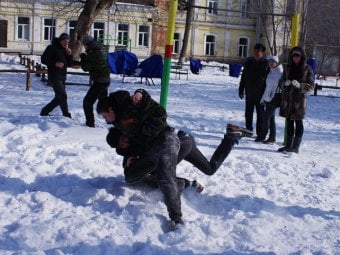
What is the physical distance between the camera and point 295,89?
811cm

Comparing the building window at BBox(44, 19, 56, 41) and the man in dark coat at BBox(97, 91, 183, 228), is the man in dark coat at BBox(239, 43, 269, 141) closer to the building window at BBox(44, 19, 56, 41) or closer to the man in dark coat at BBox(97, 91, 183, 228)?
the man in dark coat at BBox(97, 91, 183, 228)

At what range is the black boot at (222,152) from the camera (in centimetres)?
592

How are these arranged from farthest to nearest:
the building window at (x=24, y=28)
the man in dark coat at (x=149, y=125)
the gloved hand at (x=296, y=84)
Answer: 1. the building window at (x=24, y=28)
2. the gloved hand at (x=296, y=84)
3. the man in dark coat at (x=149, y=125)

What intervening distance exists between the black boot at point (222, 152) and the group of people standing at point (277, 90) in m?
2.31

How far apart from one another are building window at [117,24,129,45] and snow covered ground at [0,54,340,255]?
3692 cm

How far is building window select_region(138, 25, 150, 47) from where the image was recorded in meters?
45.8

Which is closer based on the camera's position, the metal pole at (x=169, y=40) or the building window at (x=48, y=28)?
the metal pole at (x=169, y=40)

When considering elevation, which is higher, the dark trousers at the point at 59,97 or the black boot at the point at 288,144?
the dark trousers at the point at 59,97

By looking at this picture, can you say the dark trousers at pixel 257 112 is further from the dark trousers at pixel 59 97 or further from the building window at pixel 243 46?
the building window at pixel 243 46

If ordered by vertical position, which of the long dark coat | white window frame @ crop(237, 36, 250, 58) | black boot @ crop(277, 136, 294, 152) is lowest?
black boot @ crop(277, 136, 294, 152)

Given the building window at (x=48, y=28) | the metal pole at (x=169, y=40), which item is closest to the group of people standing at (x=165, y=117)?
the metal pole at (x=169, y=40)

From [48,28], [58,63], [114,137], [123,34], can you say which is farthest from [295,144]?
[123,34]

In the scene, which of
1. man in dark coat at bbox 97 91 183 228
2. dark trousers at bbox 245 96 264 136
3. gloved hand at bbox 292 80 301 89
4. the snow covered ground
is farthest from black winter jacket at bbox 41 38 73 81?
man in dark coat at bbox 97 91 183 228

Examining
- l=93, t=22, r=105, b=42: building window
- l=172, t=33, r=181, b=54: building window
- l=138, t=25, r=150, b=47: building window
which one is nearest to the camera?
l=93, t=22, r=105, b=42: building window
